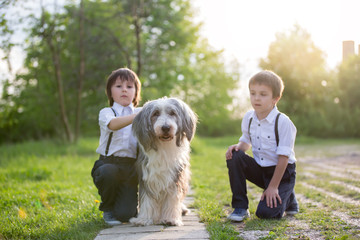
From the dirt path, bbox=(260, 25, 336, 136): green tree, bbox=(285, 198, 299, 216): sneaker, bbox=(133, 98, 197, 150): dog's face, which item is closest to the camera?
the dirt path

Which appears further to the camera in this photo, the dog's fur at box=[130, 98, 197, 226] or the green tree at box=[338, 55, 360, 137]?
the green tree at box=[338, 55, 360, 137]

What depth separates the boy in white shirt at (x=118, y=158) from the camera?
A: 3.54 meters

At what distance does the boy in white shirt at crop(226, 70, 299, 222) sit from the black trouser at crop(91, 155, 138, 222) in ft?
3.30

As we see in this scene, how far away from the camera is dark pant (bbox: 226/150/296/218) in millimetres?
3505

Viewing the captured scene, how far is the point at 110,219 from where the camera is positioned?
11.4 feet

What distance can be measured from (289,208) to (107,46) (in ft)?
38.7

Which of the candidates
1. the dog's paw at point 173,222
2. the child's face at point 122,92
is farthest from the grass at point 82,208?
the child's face at point 122,92

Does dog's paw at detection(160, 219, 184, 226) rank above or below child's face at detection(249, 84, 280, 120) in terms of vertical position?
below

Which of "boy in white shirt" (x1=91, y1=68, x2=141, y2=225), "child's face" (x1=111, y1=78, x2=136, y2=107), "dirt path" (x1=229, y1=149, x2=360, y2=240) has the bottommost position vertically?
"dirt path" (x1=229, y1=149, x2=360, y2=240)

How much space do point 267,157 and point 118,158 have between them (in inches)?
60.0

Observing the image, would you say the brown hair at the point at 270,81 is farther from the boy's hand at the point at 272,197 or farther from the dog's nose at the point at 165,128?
the dog's nose at the point at 165,128

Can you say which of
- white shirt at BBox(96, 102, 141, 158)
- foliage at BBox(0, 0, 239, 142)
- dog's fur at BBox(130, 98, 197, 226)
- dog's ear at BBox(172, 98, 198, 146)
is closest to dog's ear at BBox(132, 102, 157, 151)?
dog's fur at BBox(130, 98, 197, 226)

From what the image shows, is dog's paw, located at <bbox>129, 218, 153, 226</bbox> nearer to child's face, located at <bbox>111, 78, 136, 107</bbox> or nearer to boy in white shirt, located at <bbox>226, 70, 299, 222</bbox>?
boy in white shirt, located at <bbox>226, 70, 299, 222</bbox>

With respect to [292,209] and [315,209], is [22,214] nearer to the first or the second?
[292,209]
